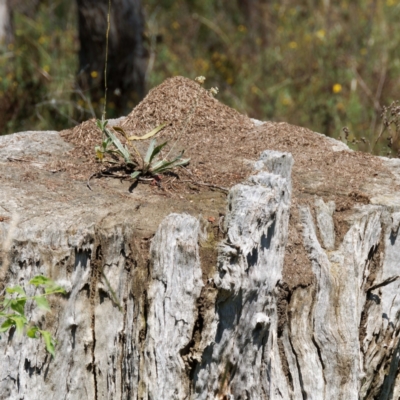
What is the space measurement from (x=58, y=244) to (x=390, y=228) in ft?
4.36

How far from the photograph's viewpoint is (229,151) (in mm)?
3057

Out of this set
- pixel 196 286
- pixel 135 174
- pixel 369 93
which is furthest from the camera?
pixel 369 93

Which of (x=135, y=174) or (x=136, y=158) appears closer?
(x=135, y=174)

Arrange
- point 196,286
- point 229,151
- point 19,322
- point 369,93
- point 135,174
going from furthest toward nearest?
1. point 369,93
2. point 229,151
3. point 135,174
4. point 196,286
5. point 19,322

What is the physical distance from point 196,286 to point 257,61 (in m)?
5.55

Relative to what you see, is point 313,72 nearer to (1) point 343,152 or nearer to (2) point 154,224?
(1) point 343,152

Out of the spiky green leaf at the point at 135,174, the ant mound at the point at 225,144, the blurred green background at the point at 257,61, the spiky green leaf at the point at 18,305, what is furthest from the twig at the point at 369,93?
the spiky green leaf at the point at 18,305

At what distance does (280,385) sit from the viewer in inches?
96.1

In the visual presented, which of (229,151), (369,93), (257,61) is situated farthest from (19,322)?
(257,61)

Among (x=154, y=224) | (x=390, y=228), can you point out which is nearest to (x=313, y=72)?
(x=390, y=228)

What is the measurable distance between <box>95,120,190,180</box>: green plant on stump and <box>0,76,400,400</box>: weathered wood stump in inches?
4.4

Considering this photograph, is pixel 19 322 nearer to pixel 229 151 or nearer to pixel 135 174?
pixel 135 174

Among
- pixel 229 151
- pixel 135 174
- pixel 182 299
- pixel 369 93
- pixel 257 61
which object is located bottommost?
pixel 182 299

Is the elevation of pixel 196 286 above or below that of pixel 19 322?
above
